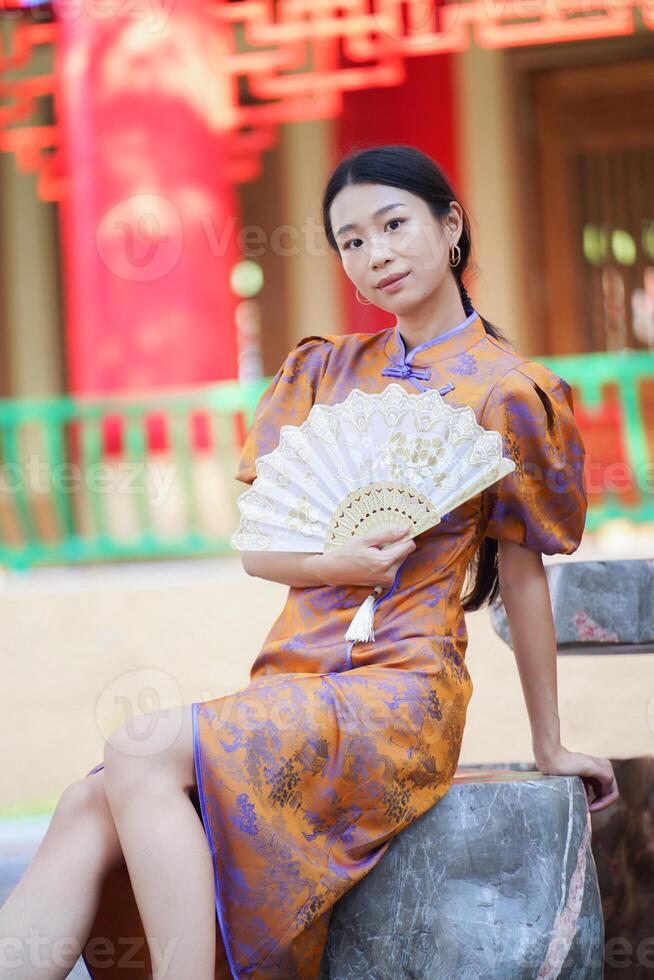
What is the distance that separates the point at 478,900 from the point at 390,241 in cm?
113

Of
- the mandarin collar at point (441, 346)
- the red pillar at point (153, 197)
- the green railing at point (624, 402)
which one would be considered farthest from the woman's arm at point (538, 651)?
the red pillar at point (153, 197)

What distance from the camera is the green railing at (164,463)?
5.64m

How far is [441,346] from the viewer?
2404mm

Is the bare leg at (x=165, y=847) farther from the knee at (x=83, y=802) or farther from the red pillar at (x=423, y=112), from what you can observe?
the red pillar at (x=423, y=112)

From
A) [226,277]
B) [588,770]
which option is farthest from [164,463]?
[588,770]

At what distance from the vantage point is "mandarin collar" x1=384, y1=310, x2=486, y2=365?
7.86 feet

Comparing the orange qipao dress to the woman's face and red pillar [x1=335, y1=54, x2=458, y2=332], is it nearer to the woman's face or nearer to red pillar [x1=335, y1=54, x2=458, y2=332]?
the woman's face

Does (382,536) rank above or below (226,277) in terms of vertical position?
below

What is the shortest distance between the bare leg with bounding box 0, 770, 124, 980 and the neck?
979 mm

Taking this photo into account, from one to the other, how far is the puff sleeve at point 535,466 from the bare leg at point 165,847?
2.26 feet

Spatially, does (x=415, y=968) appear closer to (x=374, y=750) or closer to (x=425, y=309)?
(x=374, y=750)

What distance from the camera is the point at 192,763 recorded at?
6.57ft

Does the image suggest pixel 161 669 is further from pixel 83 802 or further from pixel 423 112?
pixel 423 112
